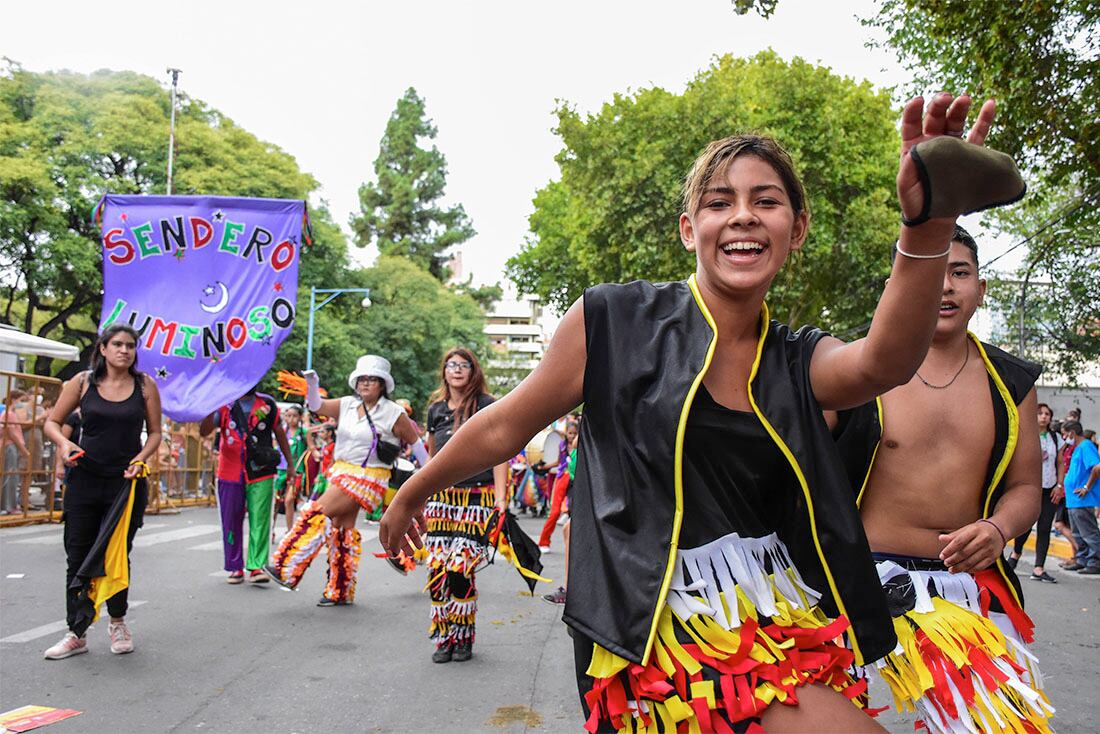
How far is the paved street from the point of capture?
4.99m

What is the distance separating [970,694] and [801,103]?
71.4 feet

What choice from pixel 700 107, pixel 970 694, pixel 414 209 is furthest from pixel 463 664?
pixel 414 209

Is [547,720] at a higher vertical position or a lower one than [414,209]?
lower

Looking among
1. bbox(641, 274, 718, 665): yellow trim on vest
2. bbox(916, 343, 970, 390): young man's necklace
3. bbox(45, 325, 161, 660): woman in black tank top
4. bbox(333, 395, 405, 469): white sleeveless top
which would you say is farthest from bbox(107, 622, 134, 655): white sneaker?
bbox(641, 274, 718, 665): yellow trim on vest

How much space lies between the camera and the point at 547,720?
5.00 meters

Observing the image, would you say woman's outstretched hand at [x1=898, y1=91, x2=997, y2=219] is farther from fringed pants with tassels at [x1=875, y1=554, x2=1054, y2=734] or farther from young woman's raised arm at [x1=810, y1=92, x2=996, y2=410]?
fringed pants with tassels at [x1=875, y1=554, x2=1054, y2=734]

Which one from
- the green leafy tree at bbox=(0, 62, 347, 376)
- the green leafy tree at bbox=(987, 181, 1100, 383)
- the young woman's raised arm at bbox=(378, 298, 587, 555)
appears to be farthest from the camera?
the green leafy tree at bbox=(0, 62, 347, 376)

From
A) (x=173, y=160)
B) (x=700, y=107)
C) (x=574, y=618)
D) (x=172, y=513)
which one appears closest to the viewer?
(x=574, y=618)

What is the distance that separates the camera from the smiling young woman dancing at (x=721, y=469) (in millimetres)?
2004

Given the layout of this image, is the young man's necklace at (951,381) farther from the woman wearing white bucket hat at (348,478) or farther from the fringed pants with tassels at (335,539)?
the fringed pants with tassels at (335,539)

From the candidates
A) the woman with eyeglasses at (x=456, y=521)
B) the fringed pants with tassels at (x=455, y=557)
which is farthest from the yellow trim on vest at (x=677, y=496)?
the fringed pants with tassels at (x=455, y=557)

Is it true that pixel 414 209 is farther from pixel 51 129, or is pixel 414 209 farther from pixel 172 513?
pixel 172 513

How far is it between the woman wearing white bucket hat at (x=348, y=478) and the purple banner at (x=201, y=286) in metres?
0.65

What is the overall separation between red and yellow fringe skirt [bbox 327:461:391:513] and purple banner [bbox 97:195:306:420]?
99cm
